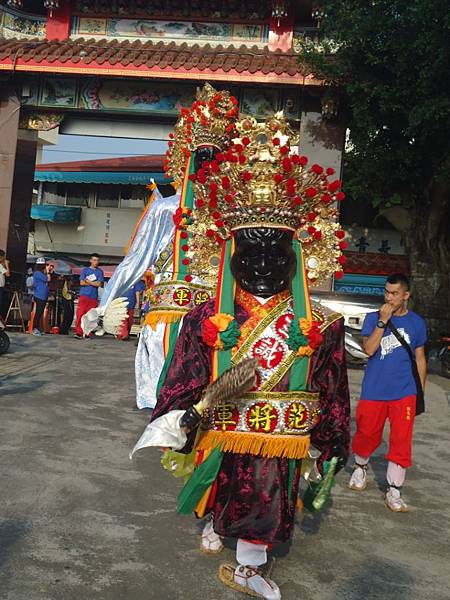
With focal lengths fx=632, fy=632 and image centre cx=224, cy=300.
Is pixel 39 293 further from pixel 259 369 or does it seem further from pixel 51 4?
pixel 259 369

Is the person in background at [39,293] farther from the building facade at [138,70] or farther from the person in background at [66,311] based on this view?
the person in background at [66,311]

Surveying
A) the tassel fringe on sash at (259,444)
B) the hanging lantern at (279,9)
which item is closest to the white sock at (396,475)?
the tassel fringe on sash at (259,444)

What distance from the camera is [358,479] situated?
465 centimetres

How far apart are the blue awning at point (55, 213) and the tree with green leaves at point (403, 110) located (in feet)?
43.3

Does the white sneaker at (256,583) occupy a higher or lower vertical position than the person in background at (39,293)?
lower

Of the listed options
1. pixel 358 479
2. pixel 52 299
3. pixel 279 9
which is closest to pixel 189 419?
pixel 358 479

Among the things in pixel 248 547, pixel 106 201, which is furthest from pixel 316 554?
pixel 106 201

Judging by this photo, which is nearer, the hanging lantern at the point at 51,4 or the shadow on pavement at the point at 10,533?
the shadow on pavement at the point at 10,533

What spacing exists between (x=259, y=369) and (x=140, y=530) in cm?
127

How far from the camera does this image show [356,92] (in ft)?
35.1

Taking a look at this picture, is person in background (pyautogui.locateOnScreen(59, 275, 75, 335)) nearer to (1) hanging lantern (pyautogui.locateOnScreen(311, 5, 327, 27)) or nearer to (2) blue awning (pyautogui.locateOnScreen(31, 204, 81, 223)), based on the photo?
(1) hanging lantern (pyautogui.locateOnScreen(311, 5, 327, 27))

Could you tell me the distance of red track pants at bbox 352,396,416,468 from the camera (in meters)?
4.29

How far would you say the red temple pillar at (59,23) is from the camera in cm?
1294

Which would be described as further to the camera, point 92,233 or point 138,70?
point 92,233
